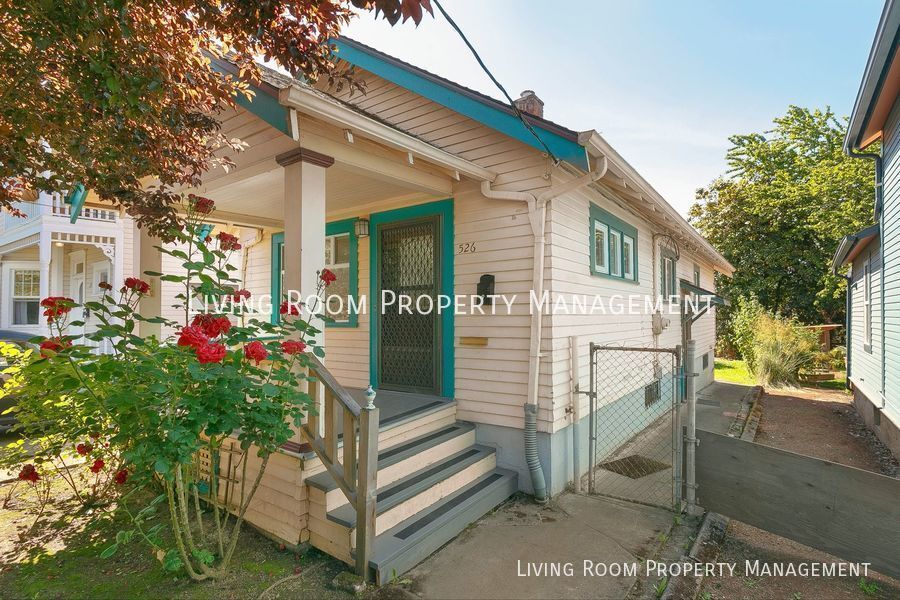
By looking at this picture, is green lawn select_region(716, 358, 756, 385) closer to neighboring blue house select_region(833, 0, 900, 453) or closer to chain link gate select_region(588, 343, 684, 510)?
neighboring blue house select_region(833, 0, 900, 453)

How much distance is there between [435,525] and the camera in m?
3.40

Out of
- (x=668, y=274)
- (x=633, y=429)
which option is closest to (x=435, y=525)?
(x=633, y=429)

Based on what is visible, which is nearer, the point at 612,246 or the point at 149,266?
the point at 149,266

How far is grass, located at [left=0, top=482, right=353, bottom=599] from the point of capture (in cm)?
282

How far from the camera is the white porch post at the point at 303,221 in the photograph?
3344mm

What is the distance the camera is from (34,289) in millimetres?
11984

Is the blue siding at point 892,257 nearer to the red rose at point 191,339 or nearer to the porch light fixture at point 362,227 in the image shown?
the porch light fixture at point 362,227

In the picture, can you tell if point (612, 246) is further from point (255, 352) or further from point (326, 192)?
point (255, 352)

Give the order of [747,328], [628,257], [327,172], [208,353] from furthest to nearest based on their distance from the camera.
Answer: [747,328] → [628,257] → [327,172] → [208,353]

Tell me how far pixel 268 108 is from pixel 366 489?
9.62 feet

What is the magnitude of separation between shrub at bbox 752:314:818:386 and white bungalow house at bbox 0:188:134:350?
17064mm

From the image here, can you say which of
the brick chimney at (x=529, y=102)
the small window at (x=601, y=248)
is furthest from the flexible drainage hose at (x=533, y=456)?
the brick chimney at (x=529, y=102)

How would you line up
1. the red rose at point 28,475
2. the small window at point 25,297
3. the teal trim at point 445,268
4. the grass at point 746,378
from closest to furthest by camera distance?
1. the red rose at point 28,475
2. the teal trim at point 445,268
3. the small window at point 25,297
4. the grass at point 746,378

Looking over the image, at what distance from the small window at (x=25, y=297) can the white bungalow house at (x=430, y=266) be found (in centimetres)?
964
